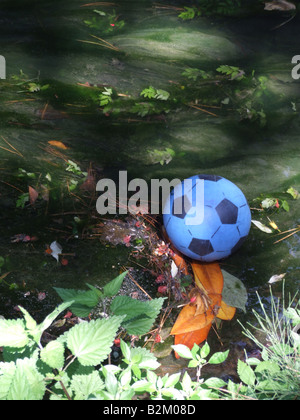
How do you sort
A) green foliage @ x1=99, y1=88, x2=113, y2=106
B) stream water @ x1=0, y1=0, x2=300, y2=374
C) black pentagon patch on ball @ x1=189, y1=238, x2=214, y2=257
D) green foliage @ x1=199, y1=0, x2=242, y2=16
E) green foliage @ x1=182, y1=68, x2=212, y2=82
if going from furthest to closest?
green foliage @ x1=199, y1=0, x2=242, y2=16, green foliage @ x1=182, y1=68, x2=212, y2=82, green foliage @ x1=99, y1=88, x2=113, y2=106, stream water @ x1=0, y1=0, x2=300, y2=374, black pentagon patch on ball @ x1=189, y1=238, x2=214, y2=257

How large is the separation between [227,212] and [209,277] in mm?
485

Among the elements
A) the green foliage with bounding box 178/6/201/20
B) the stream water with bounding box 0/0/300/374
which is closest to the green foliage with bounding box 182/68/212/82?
the stream water with bounding box 0/0/300/374

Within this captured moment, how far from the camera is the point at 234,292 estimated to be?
272 cm

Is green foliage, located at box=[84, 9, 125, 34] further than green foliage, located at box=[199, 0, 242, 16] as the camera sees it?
No

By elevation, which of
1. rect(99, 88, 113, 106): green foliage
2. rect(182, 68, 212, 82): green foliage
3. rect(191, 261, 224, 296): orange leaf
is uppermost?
rect(182, 68, 212, 82): green foliage

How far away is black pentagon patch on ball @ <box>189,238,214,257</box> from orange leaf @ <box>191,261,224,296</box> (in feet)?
0.64

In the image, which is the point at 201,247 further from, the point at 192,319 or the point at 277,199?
the point at 277,199

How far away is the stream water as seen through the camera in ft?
9.30

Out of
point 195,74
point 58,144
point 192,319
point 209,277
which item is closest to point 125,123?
point 58,144

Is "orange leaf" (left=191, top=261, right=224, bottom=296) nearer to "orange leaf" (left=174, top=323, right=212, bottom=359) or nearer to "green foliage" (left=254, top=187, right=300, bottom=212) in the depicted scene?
"orange leaf" (left=174, top=323, right=212, bottom=359)

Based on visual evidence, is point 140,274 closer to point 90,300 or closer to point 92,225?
point 92,225

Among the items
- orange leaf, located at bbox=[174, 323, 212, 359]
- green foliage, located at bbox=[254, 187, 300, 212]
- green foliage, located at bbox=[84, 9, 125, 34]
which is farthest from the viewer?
green foliage, located at bbox=[84, 9, 125, 34]

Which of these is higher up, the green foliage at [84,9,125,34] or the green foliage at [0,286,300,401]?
the green foliage at [84,9,125,34]

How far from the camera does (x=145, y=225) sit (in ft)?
9.73
